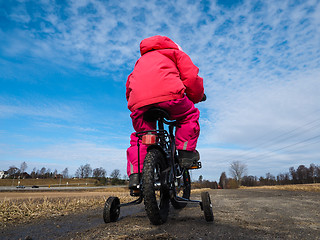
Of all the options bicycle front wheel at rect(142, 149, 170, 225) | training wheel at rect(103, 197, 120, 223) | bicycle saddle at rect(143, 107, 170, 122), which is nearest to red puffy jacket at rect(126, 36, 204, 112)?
bicycle saddle at rect(143, 107, 170, 122)

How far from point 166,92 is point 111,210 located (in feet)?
4.87

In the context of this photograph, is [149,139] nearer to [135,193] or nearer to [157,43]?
[135,193]

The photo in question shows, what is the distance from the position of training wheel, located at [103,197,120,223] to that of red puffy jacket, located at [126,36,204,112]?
1133 mm

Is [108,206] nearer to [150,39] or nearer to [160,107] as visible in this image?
[160,107]

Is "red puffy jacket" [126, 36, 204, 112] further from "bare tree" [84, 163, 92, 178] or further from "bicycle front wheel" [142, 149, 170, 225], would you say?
"bare tree" [84, 163, 92, 178]

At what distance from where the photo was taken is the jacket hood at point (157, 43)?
2520 millimetres

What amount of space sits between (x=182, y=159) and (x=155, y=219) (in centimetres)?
85

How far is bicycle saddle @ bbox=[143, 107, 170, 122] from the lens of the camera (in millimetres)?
2215

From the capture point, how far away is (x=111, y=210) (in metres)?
2.13

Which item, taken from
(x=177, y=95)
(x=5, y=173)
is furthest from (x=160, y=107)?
(x=5, y=173)

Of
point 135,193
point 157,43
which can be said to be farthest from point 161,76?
point 135,193

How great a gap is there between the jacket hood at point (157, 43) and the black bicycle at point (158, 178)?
0.92m

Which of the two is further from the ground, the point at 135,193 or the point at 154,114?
the point at 154,114

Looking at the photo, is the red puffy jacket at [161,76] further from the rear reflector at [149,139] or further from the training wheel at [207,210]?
the training wheel at [207,210]
